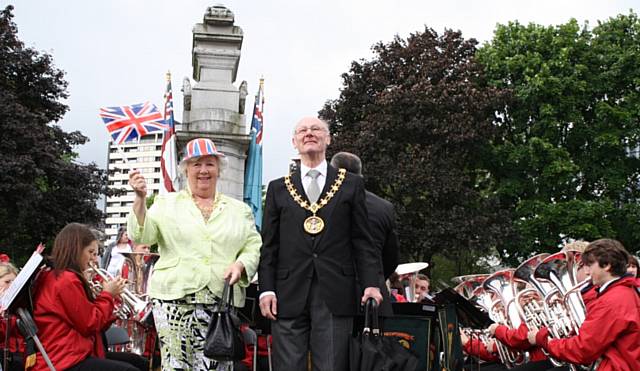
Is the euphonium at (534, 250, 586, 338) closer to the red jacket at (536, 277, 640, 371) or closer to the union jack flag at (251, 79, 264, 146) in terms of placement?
the red jacket at (536, 277, 640, 371)

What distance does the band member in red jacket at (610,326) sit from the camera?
16.7 ft

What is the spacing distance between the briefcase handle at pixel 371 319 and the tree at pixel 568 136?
20144mm

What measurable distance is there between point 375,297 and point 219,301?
3.28 ft

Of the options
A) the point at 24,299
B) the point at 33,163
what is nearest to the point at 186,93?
the point at 33,163

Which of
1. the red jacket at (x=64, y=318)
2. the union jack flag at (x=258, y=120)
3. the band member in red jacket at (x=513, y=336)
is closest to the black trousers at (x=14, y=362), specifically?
the red jacket at (x=64, y=318)

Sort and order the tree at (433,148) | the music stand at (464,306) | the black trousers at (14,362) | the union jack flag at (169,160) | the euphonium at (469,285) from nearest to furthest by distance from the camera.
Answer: the music stand at (464,306), the black trousers at (14,362), the euphonium at (469,285), the union jack flag at (169,160), the tree at (433,148)

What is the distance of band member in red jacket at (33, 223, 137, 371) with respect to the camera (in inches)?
194

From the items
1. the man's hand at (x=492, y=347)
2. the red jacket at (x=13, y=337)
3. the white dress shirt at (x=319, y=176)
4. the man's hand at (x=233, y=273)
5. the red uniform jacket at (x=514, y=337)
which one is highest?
the white dress shirt at (x=319, y=176)

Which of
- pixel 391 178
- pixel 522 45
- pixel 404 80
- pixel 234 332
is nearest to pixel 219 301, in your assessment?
pixel 234 332

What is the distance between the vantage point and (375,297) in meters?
4.36

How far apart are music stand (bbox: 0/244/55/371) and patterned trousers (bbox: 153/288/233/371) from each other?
2.97 ft

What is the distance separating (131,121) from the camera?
40.8 ft

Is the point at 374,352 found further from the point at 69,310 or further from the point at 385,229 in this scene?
the point at 69,310

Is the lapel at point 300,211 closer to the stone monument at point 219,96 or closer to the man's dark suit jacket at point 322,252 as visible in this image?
the man's dark suit jacket at point 322,252
